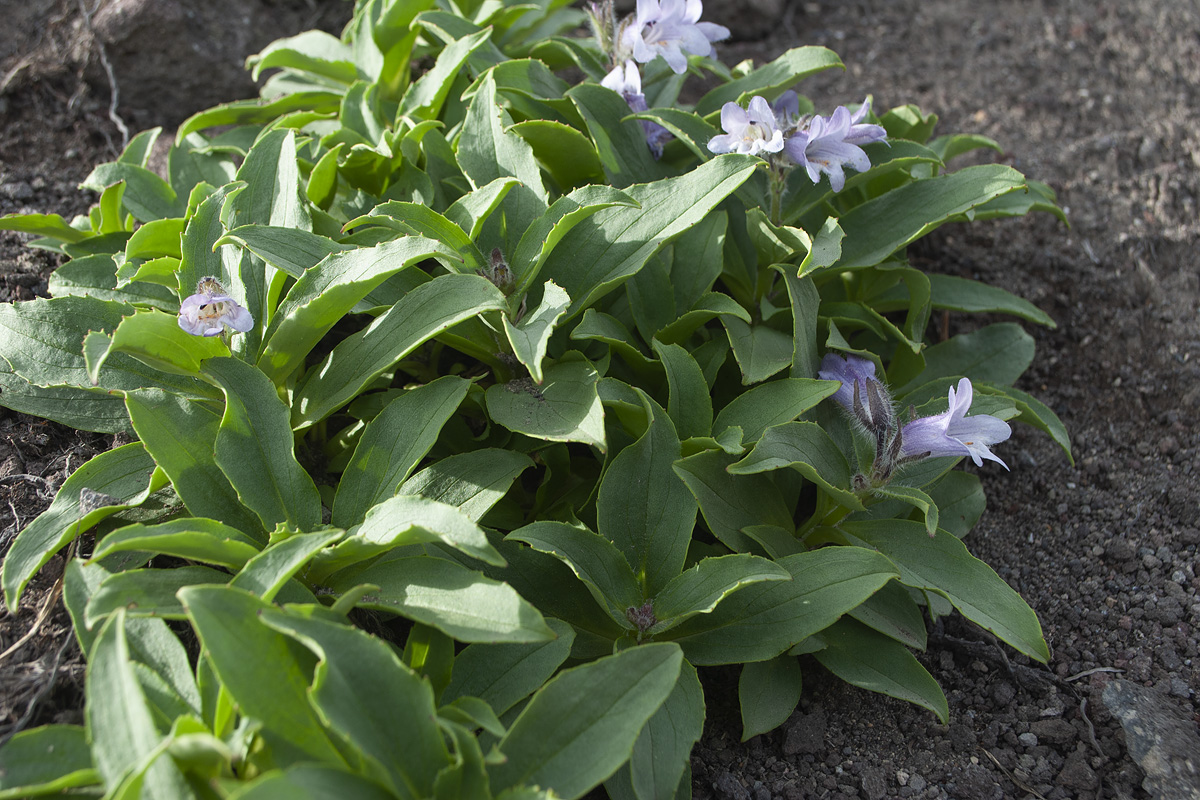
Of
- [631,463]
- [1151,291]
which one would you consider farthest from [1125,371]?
[631,463]

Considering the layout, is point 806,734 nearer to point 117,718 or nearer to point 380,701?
point 380,701

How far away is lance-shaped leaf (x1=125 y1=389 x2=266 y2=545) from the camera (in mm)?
2197

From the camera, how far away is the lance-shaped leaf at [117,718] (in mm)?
1644

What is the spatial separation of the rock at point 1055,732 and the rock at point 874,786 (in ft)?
1.61

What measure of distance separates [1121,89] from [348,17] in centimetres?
414

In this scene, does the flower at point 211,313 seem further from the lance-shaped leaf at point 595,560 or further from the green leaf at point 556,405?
the lance-shaped leaf at point 595,560

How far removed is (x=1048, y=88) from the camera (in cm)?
455

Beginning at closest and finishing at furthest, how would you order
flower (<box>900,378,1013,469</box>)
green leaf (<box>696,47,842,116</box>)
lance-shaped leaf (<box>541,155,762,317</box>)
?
flower (<box>900,378,1013,469</box>) → lance-shaped leaf (<box>541,155,762,317</box>) → green leaf (<box>696,47,842,116</box>)

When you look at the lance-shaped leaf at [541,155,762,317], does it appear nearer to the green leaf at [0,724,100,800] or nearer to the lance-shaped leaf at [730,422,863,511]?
the lance-shaped leaf at [730,422,863,511]

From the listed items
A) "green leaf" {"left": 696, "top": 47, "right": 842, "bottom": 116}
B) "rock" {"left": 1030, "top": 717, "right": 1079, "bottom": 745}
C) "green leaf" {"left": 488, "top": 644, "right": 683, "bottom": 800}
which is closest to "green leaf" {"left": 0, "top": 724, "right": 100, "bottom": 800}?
"green leaf" {"left": 488, "top": 644, "right": 683, "bottom": 800}

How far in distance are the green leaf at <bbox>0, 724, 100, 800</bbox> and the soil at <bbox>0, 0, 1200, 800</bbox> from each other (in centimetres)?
16

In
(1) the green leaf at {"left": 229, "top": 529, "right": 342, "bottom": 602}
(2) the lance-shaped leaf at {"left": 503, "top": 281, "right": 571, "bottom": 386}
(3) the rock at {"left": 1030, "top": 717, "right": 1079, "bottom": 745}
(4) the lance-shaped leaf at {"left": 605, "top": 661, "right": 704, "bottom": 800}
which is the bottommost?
(3) the rock at {"left": 1030, "top": 717, "right": 1079, "bottom": 745}

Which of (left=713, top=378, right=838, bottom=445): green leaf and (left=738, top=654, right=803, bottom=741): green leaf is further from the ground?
(left=713, top=378, right=838, bottom=445): green leaf

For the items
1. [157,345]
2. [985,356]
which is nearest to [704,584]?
[157,345]
